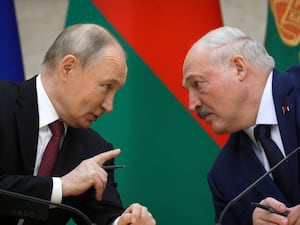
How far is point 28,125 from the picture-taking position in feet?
7.07

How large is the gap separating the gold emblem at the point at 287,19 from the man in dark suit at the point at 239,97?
1.69 feet

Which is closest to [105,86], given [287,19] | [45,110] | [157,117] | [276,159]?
[45,110]

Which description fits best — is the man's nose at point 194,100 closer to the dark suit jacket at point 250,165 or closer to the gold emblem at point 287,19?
the dark suit jacket at point 250,165

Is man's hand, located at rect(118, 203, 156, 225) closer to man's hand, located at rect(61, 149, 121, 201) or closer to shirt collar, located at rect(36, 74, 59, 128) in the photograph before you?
man's hand, located at rect(61, 149, 121, 201)

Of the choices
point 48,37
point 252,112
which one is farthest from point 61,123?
point 48,37

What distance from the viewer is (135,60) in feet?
9.52

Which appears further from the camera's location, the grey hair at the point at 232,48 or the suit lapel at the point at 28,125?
the grey hair at the point at 232,48

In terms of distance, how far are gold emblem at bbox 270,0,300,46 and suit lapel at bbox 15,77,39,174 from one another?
1.05 m

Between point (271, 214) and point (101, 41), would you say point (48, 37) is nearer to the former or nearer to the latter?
point (101, 41)

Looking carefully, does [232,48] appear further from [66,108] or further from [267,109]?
[66,108]

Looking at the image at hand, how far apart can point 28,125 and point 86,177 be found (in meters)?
0.27

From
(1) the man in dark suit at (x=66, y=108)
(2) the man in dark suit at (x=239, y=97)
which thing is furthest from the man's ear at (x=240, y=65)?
(1) the man in dark suit at (x=66, y=108)

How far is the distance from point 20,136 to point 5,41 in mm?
852

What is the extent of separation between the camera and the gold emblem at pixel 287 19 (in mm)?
2806
